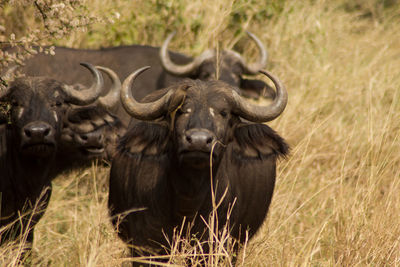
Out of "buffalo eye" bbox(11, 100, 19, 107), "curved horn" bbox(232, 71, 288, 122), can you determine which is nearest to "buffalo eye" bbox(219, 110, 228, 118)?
"curved horn" bbox(232, 71, 288, 122)

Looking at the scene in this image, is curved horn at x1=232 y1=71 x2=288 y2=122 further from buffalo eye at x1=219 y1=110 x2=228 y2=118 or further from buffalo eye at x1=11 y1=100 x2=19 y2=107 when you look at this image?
buffalo eye at x1=11 y1=100 x2=19 y2=107

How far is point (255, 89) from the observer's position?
8000 millimetres

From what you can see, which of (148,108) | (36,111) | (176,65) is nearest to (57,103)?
(36,111)

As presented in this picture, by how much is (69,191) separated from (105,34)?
90.7 inches

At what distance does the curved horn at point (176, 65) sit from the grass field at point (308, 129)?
8.1 inches

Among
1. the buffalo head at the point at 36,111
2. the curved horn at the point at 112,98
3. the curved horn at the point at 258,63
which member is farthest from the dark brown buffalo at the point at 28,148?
the curved horn at the point at 258,63

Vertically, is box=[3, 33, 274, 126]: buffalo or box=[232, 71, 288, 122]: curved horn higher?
box=[232, 71, 288, 122]: curved horn

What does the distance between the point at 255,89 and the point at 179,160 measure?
418cm

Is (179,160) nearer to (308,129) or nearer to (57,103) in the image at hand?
(57,103)

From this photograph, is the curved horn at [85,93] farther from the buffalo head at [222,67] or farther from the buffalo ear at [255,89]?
the buffalo ear at [255,89]

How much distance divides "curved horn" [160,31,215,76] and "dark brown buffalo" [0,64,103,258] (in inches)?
95.1

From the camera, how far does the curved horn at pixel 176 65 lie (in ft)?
24.6

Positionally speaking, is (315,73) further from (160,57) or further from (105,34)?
(105,34)

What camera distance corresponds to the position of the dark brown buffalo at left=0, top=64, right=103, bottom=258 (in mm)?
4676
